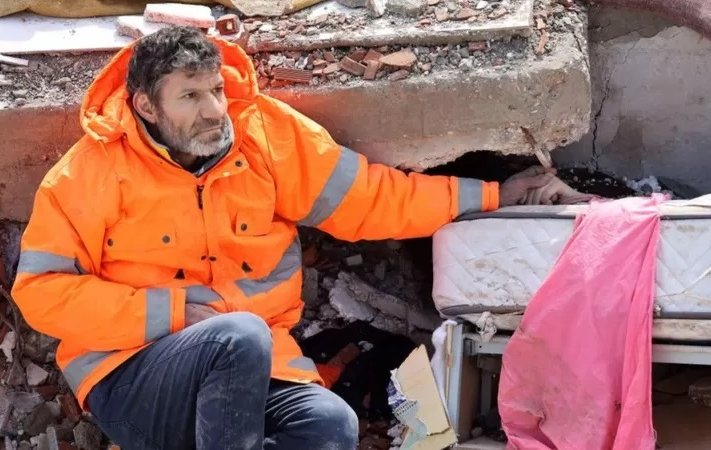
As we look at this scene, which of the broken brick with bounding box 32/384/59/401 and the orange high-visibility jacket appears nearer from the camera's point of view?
the orange high-visibility jacket

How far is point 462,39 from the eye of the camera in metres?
3.47

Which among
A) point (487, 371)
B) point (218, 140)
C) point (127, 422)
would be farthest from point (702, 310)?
point (127, 422)

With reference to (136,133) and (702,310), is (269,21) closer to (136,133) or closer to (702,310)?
(136,133)

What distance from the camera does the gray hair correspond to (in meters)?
3.06

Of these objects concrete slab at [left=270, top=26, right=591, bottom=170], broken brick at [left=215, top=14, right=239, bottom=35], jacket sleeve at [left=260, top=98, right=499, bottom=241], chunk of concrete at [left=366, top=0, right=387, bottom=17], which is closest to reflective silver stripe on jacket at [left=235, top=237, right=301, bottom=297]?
jacket sleeve at [left=260, top=98, right=499, bottom=241]

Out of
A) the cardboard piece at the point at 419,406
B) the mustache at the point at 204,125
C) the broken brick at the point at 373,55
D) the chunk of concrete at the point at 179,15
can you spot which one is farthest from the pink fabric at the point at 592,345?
the chunk of concrete at the point at 179,15

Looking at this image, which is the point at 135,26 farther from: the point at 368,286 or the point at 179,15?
the point at 368,286

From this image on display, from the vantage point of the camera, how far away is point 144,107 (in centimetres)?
316

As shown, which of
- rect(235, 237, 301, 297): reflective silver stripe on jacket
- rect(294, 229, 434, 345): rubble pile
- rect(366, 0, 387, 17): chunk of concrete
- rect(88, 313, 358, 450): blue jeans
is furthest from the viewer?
rect(294, 229, 434, 345): rubble pile

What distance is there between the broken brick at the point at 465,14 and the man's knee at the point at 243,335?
129 cm

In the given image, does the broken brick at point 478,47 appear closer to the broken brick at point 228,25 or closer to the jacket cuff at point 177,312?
the broken brick at point 228,25

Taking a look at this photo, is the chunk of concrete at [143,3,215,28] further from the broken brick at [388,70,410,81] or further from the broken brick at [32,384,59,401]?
the broken brick at [32,384,59,401]

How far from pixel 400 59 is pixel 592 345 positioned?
114 cm

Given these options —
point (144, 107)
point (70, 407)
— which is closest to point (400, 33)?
point (144, 107)
